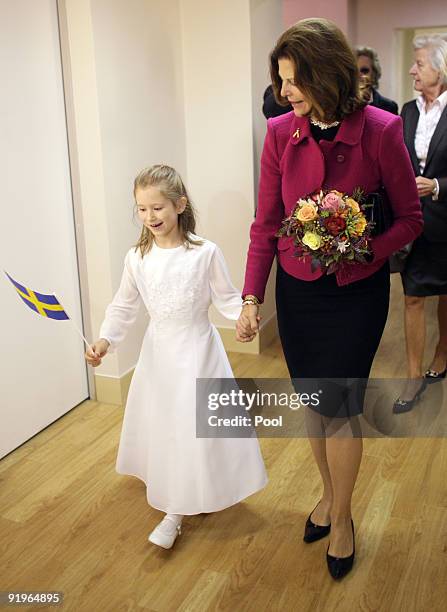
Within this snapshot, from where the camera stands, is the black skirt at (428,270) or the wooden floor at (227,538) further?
the black skirt at (428,270)

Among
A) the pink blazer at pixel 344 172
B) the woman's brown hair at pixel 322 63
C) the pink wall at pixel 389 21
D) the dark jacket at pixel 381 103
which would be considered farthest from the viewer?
the pink wall at pixel 389 21

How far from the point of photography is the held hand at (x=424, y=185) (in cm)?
304

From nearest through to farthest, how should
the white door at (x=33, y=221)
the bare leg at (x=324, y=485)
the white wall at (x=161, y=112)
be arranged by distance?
the bare leg at (x=324, y=485) < the white door at (x=33, y=221) < the white wall at (x=161, y=112)

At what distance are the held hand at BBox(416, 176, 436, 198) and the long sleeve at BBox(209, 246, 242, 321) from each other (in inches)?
44.5

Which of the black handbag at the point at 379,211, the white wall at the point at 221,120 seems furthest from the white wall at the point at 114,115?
the black handbag at the point at 379,211

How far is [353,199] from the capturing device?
74.6 inches

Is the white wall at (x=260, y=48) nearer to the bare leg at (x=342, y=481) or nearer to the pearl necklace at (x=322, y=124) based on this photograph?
the pearl necklace at (x=322, y=124)

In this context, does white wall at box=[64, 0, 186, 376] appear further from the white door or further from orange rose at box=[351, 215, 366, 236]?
orange rose at box=[351, 215, 366, 236]

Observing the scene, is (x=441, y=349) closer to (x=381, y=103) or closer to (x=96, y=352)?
(x=381, y=103)

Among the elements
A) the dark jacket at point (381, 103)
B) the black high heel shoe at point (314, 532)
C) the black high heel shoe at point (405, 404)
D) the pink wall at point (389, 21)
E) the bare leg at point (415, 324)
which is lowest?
the black high heel shoe at point (405, 404)

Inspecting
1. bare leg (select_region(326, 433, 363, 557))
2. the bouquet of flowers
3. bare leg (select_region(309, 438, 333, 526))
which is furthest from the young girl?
the bouquet of flowers

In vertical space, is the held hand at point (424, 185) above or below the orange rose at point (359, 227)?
below

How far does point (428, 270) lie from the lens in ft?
10.7

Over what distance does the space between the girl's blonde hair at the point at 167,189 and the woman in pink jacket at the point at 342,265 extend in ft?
1.09
